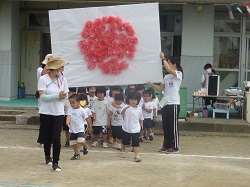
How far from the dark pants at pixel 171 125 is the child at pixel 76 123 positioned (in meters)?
1.73

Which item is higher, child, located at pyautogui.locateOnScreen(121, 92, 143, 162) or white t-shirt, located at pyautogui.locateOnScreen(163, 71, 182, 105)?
white t-shirt, located at pyautogui.locateOnScreen(163, 71, 182, 105)

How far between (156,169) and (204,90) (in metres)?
6.48

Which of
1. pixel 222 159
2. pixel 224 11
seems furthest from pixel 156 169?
pixel 224 11

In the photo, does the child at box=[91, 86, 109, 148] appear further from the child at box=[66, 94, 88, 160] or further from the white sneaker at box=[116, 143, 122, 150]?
the child at box=[66, 94, 88, 160]

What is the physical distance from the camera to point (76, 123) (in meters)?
9.25

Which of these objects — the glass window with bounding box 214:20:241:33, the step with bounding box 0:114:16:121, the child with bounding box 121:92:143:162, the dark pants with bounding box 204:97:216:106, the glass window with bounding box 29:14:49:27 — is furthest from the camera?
the glass window with bounding box 29:14:49:27

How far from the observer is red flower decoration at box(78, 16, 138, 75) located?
994cm

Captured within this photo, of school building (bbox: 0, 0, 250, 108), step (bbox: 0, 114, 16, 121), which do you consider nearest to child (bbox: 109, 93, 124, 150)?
step (bbox: 0, 114, 16, 121)

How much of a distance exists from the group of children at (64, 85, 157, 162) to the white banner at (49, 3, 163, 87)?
42cm

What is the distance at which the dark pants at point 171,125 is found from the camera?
10.1 metres

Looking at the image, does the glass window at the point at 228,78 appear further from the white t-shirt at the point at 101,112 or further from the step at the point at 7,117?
the white t-shirt at the point at 101,112

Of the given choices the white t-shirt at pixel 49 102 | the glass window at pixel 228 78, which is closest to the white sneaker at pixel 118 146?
the white t-shirt at pixel 49 102

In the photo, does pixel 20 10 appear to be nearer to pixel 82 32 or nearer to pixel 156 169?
pixel 82 32

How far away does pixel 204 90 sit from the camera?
14664 mm
